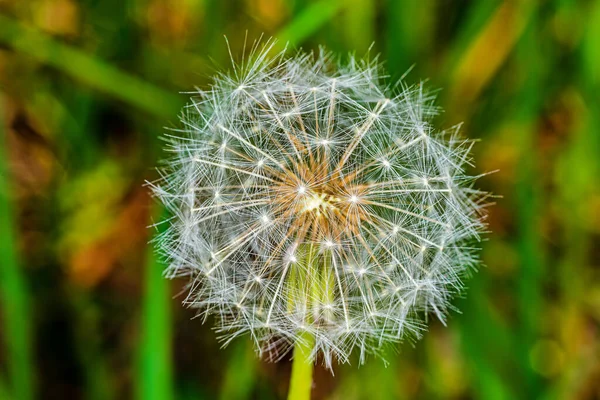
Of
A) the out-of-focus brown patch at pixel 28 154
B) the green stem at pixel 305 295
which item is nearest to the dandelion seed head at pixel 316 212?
the green stem at pixel 305 295

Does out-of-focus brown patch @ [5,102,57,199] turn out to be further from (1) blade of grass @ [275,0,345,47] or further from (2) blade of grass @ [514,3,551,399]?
(2) blade of grass @ [514,3,551,399]

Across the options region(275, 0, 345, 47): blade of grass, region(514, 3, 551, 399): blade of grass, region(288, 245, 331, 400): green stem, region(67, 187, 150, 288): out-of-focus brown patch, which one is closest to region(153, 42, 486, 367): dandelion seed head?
region(288, 245, 331, 400): green stem

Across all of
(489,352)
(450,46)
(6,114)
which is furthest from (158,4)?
(489,352)

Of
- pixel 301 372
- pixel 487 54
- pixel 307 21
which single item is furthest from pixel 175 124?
pixel 487 54

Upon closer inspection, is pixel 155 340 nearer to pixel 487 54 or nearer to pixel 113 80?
pixel 113 80

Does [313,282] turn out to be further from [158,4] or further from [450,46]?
[158,4]

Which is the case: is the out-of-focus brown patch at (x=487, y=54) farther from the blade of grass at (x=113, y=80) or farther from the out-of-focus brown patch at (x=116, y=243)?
the out-of-focus brown patch at (x=116, y=243)
